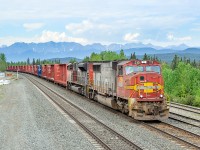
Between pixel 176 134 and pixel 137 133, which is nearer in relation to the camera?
pixel 176 134

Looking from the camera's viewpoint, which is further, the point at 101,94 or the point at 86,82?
the point at 86,82

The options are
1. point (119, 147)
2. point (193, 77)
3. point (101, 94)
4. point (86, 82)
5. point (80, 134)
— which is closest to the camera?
point (119, 147)

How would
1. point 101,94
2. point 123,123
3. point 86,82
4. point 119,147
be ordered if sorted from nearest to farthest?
1. point 119,147
2. point 123,123
3. point 101,94
4. point 86,82

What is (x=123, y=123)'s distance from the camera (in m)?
17.7

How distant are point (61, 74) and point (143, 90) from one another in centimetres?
2978

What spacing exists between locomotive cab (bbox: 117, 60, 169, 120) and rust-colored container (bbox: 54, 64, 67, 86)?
25489 mm

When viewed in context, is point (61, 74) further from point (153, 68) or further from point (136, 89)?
point (136, 89)

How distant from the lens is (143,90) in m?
18.1

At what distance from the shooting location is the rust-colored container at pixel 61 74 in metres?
44.2

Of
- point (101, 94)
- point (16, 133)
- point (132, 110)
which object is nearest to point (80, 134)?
point (16, 133)

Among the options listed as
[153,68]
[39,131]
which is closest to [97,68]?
[153,68]

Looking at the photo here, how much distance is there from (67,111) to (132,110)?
597 cm

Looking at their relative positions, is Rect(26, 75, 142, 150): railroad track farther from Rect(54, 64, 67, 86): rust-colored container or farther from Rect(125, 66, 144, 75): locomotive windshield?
Rect(54, 64, 67, 86): rust-colored container

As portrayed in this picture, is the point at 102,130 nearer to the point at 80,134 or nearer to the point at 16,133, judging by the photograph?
the point at 80,134
